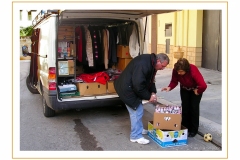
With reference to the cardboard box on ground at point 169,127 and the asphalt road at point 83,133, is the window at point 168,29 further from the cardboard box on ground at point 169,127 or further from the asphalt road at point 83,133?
the cardboard box on ground at point 169,127

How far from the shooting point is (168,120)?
480 cm

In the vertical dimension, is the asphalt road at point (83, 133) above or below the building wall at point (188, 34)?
below

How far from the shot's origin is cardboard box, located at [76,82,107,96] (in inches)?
248

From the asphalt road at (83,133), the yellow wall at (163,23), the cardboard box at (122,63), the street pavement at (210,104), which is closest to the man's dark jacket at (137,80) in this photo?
the asphalt road at (83,133)

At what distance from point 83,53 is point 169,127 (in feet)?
10.8

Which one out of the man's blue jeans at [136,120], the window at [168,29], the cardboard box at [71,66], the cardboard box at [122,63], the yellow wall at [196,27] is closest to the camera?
the man's blue jeans at [136,120]

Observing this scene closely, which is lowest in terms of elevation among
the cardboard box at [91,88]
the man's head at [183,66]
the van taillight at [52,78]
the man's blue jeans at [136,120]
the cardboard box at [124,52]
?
the man's blue jeans at [136,120]

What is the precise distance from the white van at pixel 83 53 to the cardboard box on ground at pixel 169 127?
1.43 metres

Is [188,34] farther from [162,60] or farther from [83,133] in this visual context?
[162,60]

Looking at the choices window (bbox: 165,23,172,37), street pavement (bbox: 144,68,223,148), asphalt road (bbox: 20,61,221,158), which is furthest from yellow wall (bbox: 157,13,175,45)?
asphalt road (bbox: 20,61,221,158)

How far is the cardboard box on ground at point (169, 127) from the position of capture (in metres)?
4.78
